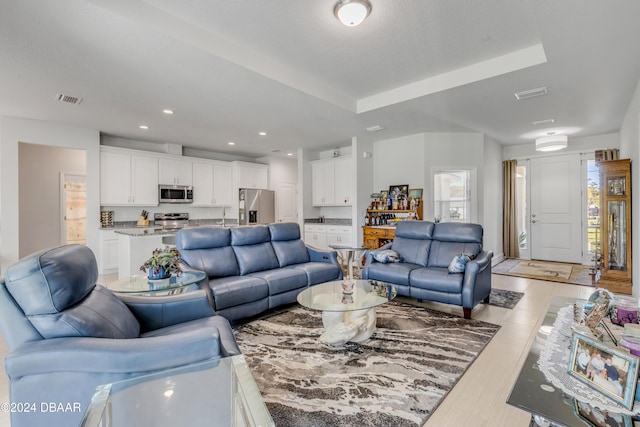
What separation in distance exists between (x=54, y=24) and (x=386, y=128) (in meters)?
4.55

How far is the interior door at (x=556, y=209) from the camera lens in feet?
21.2

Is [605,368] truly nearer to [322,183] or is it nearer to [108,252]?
[322,183]

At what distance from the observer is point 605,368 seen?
3.83 feet

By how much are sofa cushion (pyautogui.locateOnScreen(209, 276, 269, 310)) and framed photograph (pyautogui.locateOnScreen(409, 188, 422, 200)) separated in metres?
3.84

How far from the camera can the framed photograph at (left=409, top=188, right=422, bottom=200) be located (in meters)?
5.92

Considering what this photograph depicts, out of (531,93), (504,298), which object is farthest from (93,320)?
(531,93)


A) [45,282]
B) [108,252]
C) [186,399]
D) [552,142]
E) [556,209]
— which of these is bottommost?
[186,399]

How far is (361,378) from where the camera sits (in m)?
2.10

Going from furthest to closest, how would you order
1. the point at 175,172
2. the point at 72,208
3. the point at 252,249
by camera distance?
the point at 175,172
the point at 72,208
the point at 252,249

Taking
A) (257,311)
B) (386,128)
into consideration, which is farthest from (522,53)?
(257,311)

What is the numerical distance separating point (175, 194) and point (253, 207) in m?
1.76

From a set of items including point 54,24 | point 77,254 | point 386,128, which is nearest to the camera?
point 77,254

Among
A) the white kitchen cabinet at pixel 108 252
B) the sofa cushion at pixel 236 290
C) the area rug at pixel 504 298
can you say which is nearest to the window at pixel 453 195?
the area rug at pixel 504 298

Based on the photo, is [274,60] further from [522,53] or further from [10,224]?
[10,224]
